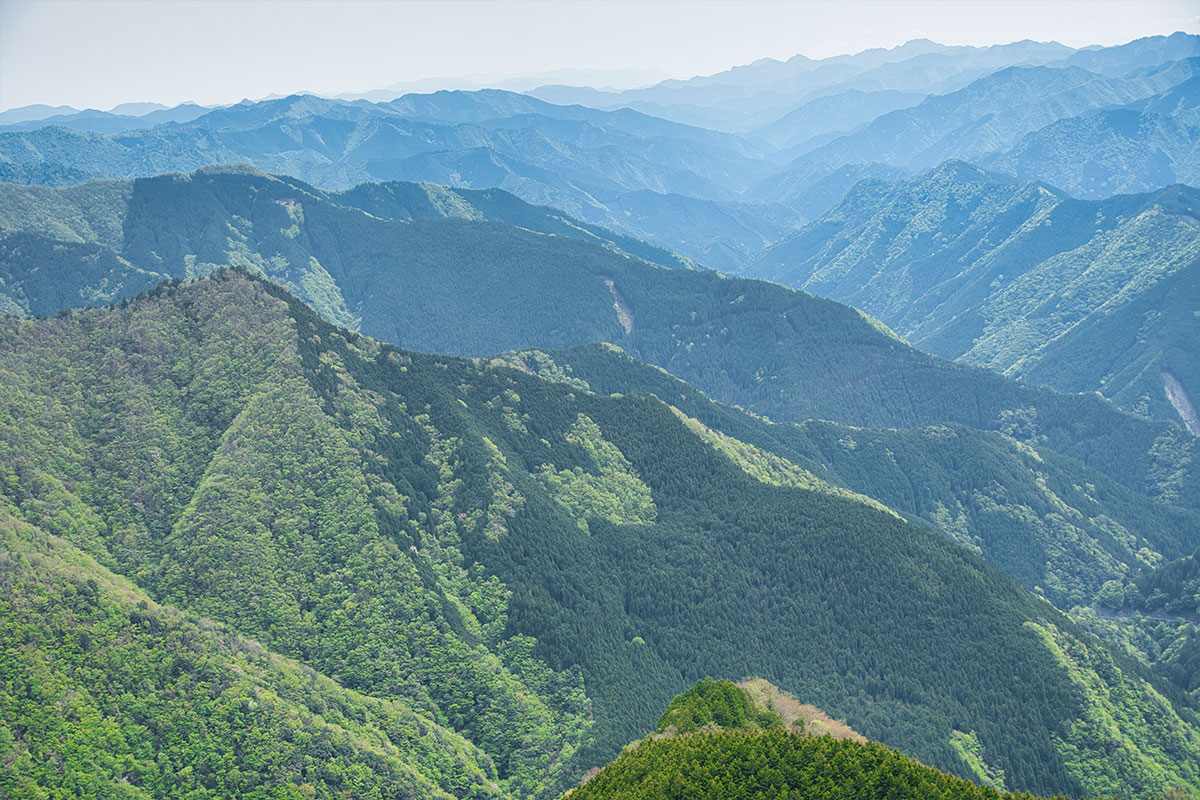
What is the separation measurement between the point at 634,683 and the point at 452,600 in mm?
32160

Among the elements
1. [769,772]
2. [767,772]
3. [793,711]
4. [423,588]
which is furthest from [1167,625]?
[423,588]

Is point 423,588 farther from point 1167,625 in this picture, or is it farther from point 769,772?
point 1167,625

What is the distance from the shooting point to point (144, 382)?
14612cm

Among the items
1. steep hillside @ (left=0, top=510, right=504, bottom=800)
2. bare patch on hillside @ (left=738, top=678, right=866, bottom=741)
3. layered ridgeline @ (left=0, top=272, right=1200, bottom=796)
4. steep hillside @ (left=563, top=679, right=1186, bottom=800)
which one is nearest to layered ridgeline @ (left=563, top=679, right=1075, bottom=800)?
steep hillside @ (left=563, top=679, right=1186, bottom=800)

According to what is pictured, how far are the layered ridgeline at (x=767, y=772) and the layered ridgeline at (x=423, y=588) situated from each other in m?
34.2

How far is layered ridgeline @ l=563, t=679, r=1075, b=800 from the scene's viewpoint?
82.0 meters

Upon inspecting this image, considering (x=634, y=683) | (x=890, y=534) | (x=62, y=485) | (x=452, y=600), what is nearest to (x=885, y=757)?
(x=634, y=683)

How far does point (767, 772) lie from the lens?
276ft

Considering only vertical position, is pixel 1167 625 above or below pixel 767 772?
below

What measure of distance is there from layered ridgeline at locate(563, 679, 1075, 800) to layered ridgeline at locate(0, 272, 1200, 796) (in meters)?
34.2

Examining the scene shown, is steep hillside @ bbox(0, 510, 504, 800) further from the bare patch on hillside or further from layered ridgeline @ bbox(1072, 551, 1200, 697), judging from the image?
layered ridgeline @ bbox(1072, 551, 1200, 697)

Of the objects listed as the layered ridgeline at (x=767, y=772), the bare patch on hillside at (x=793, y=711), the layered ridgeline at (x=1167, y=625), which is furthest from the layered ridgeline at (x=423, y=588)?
the layered ridgeline at (x=1167, y=625)

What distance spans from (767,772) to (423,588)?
66.8 metres

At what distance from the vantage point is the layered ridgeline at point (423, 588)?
103m
